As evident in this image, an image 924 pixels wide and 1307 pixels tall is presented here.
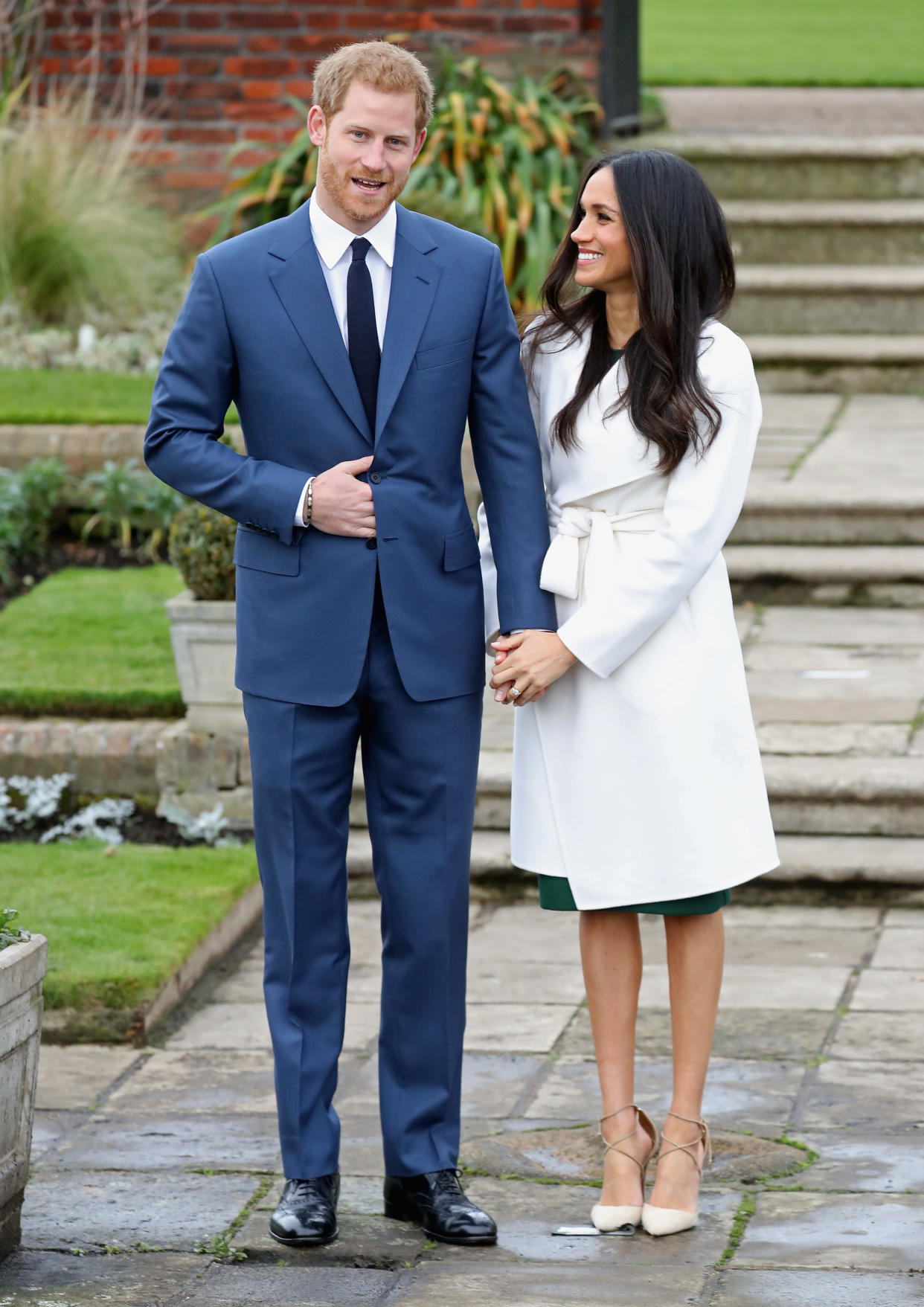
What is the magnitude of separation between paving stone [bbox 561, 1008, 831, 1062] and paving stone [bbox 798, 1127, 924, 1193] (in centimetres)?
44

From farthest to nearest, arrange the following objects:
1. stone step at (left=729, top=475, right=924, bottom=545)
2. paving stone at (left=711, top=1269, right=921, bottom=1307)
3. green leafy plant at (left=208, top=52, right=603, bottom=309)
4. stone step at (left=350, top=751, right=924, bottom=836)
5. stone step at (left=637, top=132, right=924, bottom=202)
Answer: stone step at (left=637, top=132, right=924, bottom=202)
green leafy plant at (left=208, top=52, right=603, bottom=309)
stone step at (left=729, top=475, right=924, bottom=545)
stone step at (left=350, top=751, right=924, bottom=836)
paving stone at (left=711, top=1269, right=921, bottom=1307)

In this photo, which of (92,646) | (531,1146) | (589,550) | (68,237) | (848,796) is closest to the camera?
(589,550)

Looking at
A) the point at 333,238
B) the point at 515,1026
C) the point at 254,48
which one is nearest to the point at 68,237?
the point at 254,48

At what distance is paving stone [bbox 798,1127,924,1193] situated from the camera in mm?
3393

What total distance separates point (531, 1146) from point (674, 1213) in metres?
0.50

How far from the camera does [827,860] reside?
5.16 metres

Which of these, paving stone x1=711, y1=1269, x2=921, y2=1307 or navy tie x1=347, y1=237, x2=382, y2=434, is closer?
paving stone x1=711, y1=1269, x2=921, y2=1307

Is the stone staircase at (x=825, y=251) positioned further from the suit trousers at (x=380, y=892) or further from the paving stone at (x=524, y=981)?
the suit trousers at (x=380, y=892)

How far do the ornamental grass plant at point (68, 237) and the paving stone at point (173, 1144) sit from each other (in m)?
5.67

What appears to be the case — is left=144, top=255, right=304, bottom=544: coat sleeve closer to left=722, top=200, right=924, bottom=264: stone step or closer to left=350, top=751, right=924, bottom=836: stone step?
left=350, top=751, right=924, bottom=836: stone step

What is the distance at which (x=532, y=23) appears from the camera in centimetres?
948

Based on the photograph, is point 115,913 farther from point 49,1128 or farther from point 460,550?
point 460,550

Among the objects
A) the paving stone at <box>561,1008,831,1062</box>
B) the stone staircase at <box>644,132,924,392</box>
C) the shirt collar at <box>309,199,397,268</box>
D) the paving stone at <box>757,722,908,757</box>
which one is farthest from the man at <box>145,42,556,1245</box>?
the stone staircase at <box>644,132,924,392</box>

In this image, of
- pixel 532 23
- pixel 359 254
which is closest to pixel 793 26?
pixel 532 23
